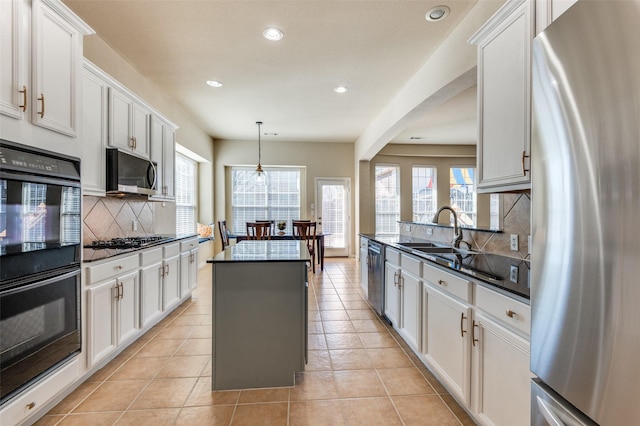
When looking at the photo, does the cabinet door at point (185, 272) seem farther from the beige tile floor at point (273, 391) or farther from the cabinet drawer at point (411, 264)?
the cabinet drawer at point (411, 264)

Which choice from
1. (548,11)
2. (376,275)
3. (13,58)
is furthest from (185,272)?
(548,11)

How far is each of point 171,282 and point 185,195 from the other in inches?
114

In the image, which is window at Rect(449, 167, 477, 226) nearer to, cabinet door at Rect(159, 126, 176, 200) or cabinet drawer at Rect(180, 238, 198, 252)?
cabinet drawer at Rect(180, 238, 198, 252)

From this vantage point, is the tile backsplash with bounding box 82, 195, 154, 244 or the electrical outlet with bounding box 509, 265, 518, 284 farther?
the tile backsplash with bounding box 82, 195, 154, 244

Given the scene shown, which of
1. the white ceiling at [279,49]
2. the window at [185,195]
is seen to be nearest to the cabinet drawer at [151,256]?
the white ceiling at [279,49]

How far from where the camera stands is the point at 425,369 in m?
2.24

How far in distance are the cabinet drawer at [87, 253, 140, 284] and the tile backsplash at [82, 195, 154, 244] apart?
532 mm

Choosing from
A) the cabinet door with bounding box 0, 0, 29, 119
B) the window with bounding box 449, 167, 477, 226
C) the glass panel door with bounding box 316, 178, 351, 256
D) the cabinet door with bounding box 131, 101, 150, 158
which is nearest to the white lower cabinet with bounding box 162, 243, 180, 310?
the cabinet door with bounding box 131, 101, 150, 158

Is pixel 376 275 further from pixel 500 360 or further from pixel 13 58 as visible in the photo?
pixel 13 58

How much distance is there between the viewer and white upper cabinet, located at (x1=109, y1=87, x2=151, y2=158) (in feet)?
8.54

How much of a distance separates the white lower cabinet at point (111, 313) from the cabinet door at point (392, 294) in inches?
90.0

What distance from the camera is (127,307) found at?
2396 mm

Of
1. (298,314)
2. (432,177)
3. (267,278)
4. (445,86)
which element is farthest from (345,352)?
(432,177)

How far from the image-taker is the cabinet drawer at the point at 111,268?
78.3 inches
